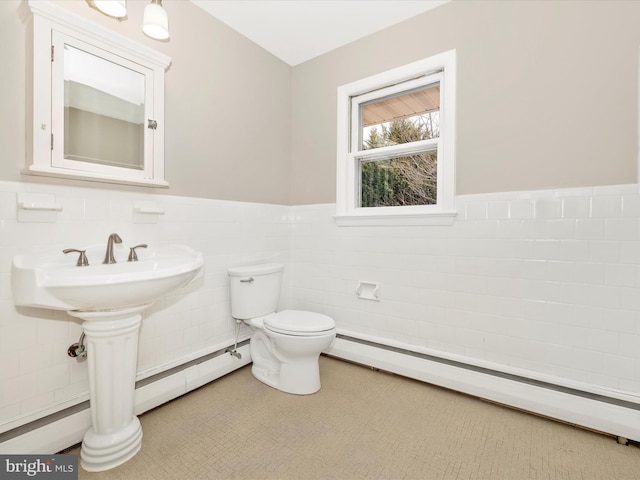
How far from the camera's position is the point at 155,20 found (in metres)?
1.52

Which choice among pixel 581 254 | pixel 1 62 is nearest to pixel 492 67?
pixel 581 254

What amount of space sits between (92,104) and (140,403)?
5.15ft

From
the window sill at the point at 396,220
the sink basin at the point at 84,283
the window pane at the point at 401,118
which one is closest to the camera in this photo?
the sink basin at the point at 84,283

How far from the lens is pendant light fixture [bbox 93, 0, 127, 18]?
1.37 meters

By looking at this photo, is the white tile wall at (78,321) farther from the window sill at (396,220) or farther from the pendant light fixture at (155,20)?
the pendant light fixture at (155,20)

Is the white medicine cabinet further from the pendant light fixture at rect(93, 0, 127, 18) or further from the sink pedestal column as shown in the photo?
the sink pedestal column

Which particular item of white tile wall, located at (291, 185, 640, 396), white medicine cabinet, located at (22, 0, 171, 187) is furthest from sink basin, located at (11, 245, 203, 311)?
white tile wall, located at (291, 185, 640, 396)

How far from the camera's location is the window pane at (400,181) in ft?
7.19

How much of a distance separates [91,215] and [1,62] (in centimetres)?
68

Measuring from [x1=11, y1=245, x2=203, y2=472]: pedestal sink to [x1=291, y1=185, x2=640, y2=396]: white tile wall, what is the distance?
134cm

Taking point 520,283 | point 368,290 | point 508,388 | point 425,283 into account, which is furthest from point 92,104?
point 508,388

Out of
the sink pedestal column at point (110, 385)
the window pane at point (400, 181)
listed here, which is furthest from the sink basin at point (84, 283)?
the window pane at point (400, 181)

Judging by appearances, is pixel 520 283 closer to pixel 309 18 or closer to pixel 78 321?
pixel 309 18

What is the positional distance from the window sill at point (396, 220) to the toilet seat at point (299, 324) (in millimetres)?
753
